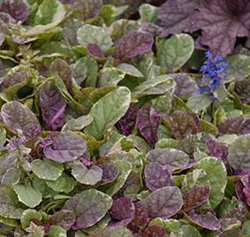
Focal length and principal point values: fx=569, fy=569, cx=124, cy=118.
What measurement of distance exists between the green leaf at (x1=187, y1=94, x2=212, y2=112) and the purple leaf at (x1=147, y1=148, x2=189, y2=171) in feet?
0.98

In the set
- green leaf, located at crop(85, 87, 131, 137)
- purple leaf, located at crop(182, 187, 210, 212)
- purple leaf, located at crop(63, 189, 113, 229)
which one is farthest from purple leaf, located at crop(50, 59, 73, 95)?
purple leaf, located at crop(182, 187, 210, 212)

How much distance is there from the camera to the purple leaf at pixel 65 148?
162cm

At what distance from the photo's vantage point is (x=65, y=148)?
1.65 metres

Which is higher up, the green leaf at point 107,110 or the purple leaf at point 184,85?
the green leaf at point 107,110

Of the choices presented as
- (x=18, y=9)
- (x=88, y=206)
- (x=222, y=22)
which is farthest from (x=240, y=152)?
(x=18, y=9)

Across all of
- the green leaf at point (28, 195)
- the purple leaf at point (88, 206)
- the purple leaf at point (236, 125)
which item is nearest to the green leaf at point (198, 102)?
the purple leaf at point (236, 125)

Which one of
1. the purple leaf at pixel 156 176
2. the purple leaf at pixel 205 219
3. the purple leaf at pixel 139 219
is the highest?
the purple leaf at pixel 156 176

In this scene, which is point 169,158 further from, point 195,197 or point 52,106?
point 52,106

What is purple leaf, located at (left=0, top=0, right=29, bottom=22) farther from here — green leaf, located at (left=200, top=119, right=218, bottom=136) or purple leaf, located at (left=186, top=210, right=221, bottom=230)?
purple leaf, located at (left=186, top=210, right=221, bottom=230)

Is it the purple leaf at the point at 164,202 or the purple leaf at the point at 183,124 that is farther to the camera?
the purple leaf at the point at 183,124

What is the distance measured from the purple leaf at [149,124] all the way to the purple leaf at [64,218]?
418mm

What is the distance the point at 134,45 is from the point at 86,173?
674 mm

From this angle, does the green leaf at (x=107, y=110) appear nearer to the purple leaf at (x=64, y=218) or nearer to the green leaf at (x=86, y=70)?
the green leaf at (x=86, y=70)

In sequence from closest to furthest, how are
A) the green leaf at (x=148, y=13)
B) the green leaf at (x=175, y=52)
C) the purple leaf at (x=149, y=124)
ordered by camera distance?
the purple leaf at (x=149, y=124) < the green leaf at (x=175, y=52) < the green leaf at (x=148, y=13)
